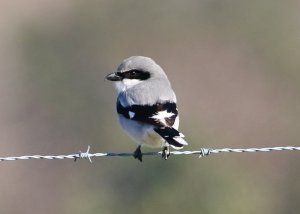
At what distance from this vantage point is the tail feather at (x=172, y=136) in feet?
19.7

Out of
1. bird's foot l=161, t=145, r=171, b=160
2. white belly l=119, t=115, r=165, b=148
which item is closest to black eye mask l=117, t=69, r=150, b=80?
white belly l=119, t=115, r=165, b=148

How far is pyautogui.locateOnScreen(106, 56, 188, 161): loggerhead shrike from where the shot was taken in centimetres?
631

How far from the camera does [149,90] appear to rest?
6.65m

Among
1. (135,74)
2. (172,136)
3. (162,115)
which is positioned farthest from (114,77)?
(172,136)

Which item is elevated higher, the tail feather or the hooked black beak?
the hooked black beak

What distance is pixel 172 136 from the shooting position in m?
6.06

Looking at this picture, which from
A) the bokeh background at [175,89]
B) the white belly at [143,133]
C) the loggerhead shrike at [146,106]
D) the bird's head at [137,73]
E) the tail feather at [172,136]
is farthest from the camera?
the bokeh background at [175,89]

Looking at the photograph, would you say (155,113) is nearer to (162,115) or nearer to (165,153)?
(162,115)

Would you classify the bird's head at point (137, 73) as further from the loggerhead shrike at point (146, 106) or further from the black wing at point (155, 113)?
the black wing at point (155, 113)

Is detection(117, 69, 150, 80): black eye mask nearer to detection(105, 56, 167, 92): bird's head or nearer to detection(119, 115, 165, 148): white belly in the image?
detection(105, 56, 167, 92): bird's head

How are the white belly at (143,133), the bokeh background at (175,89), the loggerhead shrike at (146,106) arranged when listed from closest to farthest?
the loggerhead shrike at (146,106), the white belly at (143,133), the bokeh background at (175,89)

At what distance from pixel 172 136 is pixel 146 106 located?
44 centimetres

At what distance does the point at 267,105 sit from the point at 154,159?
5587 millimetres

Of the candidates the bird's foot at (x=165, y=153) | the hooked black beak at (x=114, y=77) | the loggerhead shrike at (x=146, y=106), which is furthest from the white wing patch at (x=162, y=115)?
the hooked black beak at (x=114, y=77)
